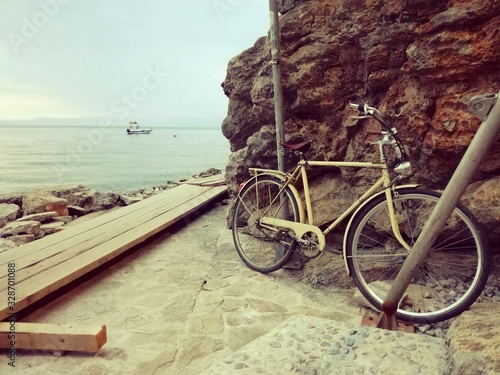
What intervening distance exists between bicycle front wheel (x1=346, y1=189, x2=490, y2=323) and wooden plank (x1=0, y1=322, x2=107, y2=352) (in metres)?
2.14

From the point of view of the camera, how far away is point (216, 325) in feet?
9.50

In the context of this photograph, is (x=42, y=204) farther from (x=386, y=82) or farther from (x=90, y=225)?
(x=386, y=82)

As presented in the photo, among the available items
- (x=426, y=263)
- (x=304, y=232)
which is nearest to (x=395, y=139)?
(x=304, y=232)

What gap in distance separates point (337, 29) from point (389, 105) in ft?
3.51

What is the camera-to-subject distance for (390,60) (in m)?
3.45

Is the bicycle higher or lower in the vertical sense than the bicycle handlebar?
lower

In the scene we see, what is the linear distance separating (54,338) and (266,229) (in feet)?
7.63

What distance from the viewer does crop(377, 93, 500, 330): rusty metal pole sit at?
1.92 meters

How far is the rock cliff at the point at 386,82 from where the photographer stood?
2.90 m

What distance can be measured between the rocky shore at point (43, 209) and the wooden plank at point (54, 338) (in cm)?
336

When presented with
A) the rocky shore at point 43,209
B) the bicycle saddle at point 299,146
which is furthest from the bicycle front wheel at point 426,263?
the rocky shore at point 43,209

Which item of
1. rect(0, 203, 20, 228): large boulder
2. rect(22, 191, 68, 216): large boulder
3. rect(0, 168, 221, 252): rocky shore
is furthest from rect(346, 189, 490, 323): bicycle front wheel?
rect(0, 203, 20, 228): large boulder

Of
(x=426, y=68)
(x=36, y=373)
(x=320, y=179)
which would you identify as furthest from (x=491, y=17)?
(x=36, y=373)

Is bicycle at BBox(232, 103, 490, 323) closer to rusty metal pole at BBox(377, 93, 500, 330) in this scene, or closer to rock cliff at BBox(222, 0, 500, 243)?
rusty metal pole at BBox(377, 93, 500, 330)
